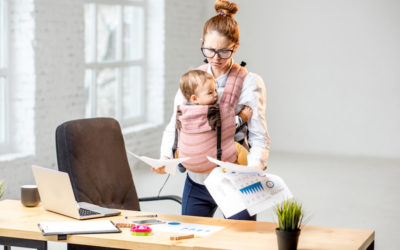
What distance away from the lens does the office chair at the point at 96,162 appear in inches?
122

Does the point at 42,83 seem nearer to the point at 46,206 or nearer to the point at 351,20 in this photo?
the point at 46,206

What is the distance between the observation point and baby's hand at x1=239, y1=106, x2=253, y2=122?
2.79 meters

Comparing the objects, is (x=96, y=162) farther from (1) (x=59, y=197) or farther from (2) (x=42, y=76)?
(2) (x=42, y=76)

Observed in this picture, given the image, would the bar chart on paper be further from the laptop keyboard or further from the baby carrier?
the laptop keyboard

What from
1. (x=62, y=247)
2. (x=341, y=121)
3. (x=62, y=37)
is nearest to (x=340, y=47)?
(x=341, y=121)

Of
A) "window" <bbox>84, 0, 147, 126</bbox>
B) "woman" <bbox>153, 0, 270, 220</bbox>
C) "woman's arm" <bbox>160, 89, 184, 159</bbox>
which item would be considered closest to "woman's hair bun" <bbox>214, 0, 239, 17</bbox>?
"woman" <bbox>153, 0, 270, 220</bbox>

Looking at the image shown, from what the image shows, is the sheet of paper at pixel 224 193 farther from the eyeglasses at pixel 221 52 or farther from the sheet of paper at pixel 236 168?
the eyeglasses at pixel 221 52

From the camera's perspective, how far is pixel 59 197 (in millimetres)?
2600

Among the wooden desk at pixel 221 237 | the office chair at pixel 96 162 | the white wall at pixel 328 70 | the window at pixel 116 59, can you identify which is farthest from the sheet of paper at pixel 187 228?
the white wall at pixel 328 70

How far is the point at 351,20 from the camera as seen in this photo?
883 centimetres

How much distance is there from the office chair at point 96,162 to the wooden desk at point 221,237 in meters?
0.54

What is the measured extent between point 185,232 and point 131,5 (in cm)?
562

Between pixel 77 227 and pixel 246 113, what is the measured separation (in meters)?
0.85

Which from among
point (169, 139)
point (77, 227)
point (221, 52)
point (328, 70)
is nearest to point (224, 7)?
point (221, 52)
